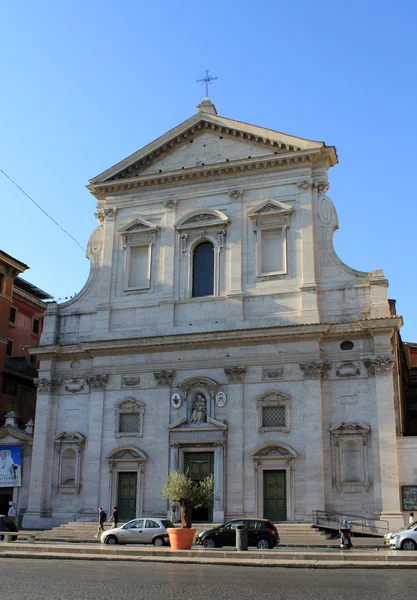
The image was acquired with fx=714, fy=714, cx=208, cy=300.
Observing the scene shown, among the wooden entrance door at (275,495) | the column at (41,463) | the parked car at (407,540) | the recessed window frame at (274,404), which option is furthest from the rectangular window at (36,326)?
the parked car at (407,540)

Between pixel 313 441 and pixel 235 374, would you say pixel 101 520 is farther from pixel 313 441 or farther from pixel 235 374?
pixel 313 441

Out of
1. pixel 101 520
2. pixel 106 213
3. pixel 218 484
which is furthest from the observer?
pixel 106 213

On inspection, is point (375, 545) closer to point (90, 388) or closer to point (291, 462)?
point (291, 462)

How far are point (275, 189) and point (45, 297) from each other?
24.3 metres

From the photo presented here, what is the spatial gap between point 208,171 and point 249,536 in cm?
1832

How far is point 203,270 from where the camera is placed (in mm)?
35000

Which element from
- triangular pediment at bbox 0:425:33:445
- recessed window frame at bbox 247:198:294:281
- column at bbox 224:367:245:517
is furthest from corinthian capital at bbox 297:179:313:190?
triangular pediment at bbox 0:425:33:445

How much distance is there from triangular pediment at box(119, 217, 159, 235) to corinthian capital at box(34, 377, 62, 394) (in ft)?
Result: 26.9

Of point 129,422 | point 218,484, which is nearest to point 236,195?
point 129,422

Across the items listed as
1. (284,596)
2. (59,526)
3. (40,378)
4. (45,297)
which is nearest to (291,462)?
(59,526)

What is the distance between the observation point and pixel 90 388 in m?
34.6

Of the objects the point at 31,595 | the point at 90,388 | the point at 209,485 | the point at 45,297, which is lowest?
the point at 31,595

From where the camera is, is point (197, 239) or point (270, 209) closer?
point (270, 209)

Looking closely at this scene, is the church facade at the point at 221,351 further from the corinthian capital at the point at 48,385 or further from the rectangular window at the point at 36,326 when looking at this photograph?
the rectangular window at the point at 36,326
